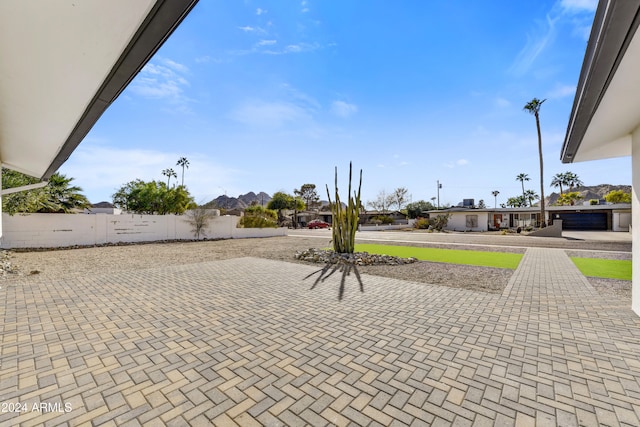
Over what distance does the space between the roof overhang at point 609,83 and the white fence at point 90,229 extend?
19.5m

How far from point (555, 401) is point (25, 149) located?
1010 cm

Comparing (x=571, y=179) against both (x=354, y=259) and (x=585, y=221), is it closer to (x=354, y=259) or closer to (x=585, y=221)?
(x=585, y=221)

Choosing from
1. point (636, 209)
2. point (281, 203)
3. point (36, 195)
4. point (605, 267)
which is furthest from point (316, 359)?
point (281, 203)

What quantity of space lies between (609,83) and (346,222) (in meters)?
8.41

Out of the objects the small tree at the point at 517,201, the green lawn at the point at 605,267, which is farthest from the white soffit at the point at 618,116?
the small tree at the point at 517,201

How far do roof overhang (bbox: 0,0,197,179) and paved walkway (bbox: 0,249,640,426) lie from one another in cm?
288

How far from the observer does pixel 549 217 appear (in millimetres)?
33375

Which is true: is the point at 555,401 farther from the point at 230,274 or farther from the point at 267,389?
the point at 230,274

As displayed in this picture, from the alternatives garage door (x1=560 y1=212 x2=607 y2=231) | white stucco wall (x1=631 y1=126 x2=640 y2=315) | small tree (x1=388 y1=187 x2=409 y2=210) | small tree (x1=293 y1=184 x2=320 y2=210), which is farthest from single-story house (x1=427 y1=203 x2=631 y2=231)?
small tree (x1=293 y1=184 x2=320 y2=210)

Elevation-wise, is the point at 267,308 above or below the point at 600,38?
below

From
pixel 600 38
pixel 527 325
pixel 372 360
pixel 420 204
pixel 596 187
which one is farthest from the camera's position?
pixel 596 187

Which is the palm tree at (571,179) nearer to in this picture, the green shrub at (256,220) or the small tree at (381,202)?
the small tree at (381,202)

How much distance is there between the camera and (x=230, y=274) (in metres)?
7.68

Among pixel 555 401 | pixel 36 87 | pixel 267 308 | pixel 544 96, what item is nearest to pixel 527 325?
pixel 555 401
